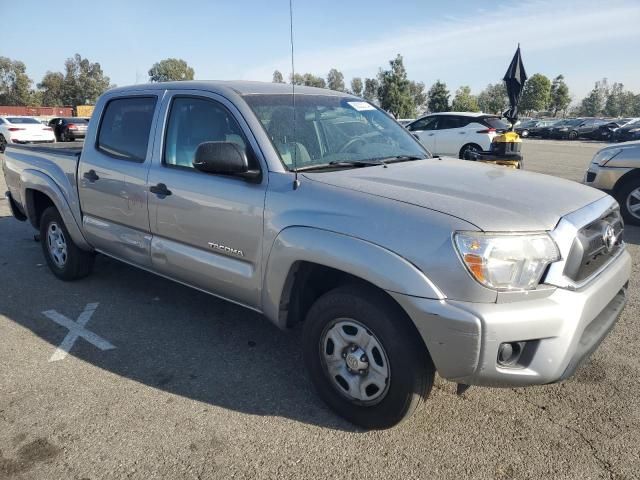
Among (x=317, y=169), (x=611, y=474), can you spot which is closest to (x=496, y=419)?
(x=611, y=474)

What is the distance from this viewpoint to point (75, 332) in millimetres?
Answer: 3873

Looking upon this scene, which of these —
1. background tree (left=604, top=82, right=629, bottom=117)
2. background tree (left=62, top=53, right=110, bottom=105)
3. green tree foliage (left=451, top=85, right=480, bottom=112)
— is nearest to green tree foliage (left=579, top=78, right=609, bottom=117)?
background tree (left=604, top=82, right=629, bottom=117)

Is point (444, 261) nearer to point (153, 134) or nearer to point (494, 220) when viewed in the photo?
point (494, 220)

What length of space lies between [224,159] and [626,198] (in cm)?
657

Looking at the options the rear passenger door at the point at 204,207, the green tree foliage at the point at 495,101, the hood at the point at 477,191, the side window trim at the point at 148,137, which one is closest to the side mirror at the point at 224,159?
the rear passenger door at the point at 204,207

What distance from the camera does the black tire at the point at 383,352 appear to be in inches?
94.7

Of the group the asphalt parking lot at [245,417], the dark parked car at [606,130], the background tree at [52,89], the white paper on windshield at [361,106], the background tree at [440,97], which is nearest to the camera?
A: the asphalt parking lot at [245,417]

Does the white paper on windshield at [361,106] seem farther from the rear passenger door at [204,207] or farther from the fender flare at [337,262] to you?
the fender flare at [337,262]

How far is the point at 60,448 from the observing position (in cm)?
256

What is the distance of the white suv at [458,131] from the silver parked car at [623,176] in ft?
19.3

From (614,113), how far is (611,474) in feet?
326

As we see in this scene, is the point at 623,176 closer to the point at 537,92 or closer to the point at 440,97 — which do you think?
the point at 440,97

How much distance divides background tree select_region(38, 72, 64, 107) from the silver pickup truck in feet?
280

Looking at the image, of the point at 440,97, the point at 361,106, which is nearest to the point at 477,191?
the point at 361,106
